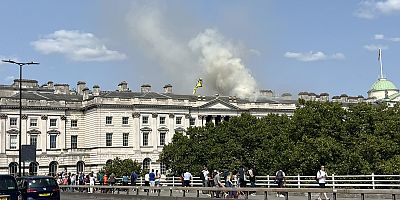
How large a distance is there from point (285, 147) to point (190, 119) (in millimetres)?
62295

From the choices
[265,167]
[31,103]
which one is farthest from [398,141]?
[31,103]

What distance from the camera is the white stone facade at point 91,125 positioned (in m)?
118

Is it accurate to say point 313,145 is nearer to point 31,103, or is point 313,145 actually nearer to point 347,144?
point 347,144

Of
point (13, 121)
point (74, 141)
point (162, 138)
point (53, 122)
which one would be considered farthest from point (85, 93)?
point (162, 138)

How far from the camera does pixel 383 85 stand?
182 m

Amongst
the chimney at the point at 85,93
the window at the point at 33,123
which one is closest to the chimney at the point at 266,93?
the chimney at the point at 85,93

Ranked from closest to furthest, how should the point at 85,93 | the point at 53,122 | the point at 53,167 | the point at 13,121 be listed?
the point at 13,121 → the point at 53,167 → the point at 53,122 → the point at 85,93

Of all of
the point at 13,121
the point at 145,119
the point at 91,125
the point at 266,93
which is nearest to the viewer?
the point at 13,121

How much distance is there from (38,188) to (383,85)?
158m

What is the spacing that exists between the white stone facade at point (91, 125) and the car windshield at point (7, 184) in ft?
292

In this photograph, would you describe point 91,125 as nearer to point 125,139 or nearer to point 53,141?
point 125,139

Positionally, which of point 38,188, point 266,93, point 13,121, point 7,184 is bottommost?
point 38,188

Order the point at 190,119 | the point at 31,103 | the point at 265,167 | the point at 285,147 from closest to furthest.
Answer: the point at 285,147 → the point at 265,167 → the point at 31,103 → the point at 190,119

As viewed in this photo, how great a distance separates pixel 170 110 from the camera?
413 ft
